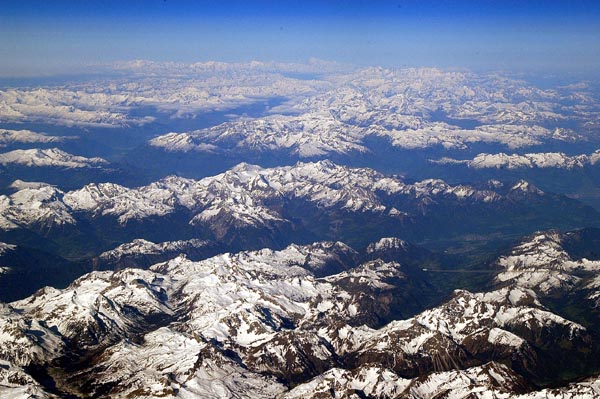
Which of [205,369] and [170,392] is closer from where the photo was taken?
[170,392]

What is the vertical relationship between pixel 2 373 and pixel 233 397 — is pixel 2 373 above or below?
above

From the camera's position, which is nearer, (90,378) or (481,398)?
(481,398)

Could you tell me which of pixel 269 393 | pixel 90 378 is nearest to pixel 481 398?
pixel 269 393

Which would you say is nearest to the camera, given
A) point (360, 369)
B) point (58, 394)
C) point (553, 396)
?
point (553, 396)

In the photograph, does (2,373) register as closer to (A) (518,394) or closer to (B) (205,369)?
(B) (205,369)

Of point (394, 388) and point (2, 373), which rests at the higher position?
point (2, 373)

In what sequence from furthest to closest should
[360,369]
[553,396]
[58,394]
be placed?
[360,369] < [58,394] < [553,396]

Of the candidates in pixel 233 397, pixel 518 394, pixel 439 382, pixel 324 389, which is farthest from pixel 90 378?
pixel 518 394

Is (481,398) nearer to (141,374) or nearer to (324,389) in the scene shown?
(324,389)
